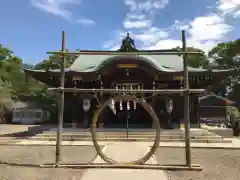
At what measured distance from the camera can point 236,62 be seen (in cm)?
4456

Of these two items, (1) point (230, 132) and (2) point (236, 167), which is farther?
(1) point (230, 132)

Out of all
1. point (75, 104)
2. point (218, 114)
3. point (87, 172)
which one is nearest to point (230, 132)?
point (75, 104)

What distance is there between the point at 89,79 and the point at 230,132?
9.41 m

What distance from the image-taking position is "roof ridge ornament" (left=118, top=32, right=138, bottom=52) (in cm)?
1933

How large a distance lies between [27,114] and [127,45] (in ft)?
80.3

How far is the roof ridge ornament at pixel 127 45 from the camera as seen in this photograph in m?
19.3

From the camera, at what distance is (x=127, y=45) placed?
63.6 feet

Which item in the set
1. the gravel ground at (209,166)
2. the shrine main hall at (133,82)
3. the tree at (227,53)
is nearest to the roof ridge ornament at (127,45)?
the shrine main hall at (133,82)

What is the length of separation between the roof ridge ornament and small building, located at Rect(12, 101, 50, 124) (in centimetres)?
2223

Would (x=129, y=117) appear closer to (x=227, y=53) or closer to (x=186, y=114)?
(x=186, y=114)

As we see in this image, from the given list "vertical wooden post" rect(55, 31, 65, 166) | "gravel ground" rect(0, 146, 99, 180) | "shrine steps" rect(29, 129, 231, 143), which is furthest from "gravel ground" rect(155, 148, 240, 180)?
"shrine steps" rect(29, 129, 231, 143)

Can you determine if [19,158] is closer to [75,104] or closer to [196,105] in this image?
[75,104]

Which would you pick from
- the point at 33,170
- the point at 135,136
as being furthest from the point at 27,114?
the point at 33,170

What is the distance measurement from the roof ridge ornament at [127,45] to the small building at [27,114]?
22.2 m
